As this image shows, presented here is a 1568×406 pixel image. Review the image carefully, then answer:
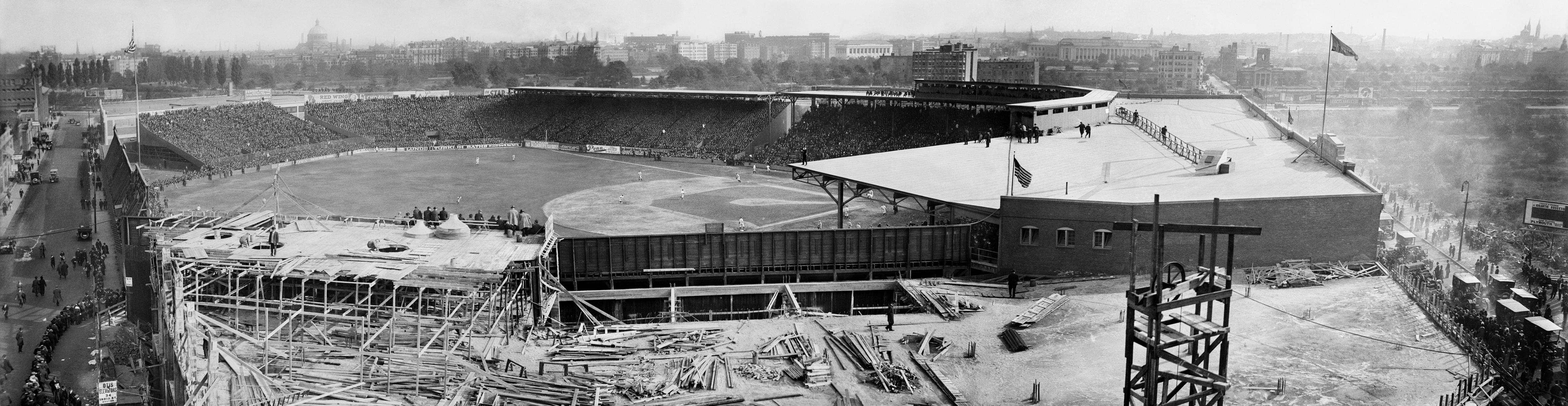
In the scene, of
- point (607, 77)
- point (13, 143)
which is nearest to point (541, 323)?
point (13, 143)

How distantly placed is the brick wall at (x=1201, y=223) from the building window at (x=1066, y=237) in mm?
72

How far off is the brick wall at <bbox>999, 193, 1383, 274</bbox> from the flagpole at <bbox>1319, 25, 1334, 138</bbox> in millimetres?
13015

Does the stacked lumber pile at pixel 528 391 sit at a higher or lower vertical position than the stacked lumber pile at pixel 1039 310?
lower

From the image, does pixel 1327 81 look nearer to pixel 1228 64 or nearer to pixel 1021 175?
pixel 1021 175

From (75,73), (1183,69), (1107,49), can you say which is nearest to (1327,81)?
(75,73)

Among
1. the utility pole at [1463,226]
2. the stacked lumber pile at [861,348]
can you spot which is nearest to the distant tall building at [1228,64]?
the utility pole at [1463,226]

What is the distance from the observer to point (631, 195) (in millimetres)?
59438

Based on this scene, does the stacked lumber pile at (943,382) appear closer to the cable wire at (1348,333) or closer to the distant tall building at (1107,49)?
the cable wire at (1348,333)

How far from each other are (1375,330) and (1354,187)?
39.1 feet

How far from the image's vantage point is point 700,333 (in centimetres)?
2666

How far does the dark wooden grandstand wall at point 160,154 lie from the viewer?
230 feet

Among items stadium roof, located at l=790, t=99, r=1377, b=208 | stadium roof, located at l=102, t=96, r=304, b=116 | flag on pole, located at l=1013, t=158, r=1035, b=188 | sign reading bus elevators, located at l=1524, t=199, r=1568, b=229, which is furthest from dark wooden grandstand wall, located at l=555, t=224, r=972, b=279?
stadium roof, located at l=102, t=96, r=304, b=116

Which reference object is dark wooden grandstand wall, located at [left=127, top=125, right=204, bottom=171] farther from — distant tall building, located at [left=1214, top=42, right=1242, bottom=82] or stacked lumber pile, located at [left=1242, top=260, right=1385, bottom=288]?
distant tall building, located at [left=1214, top=42, right=1242, bottom=82]

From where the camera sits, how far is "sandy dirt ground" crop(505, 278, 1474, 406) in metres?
21.7
